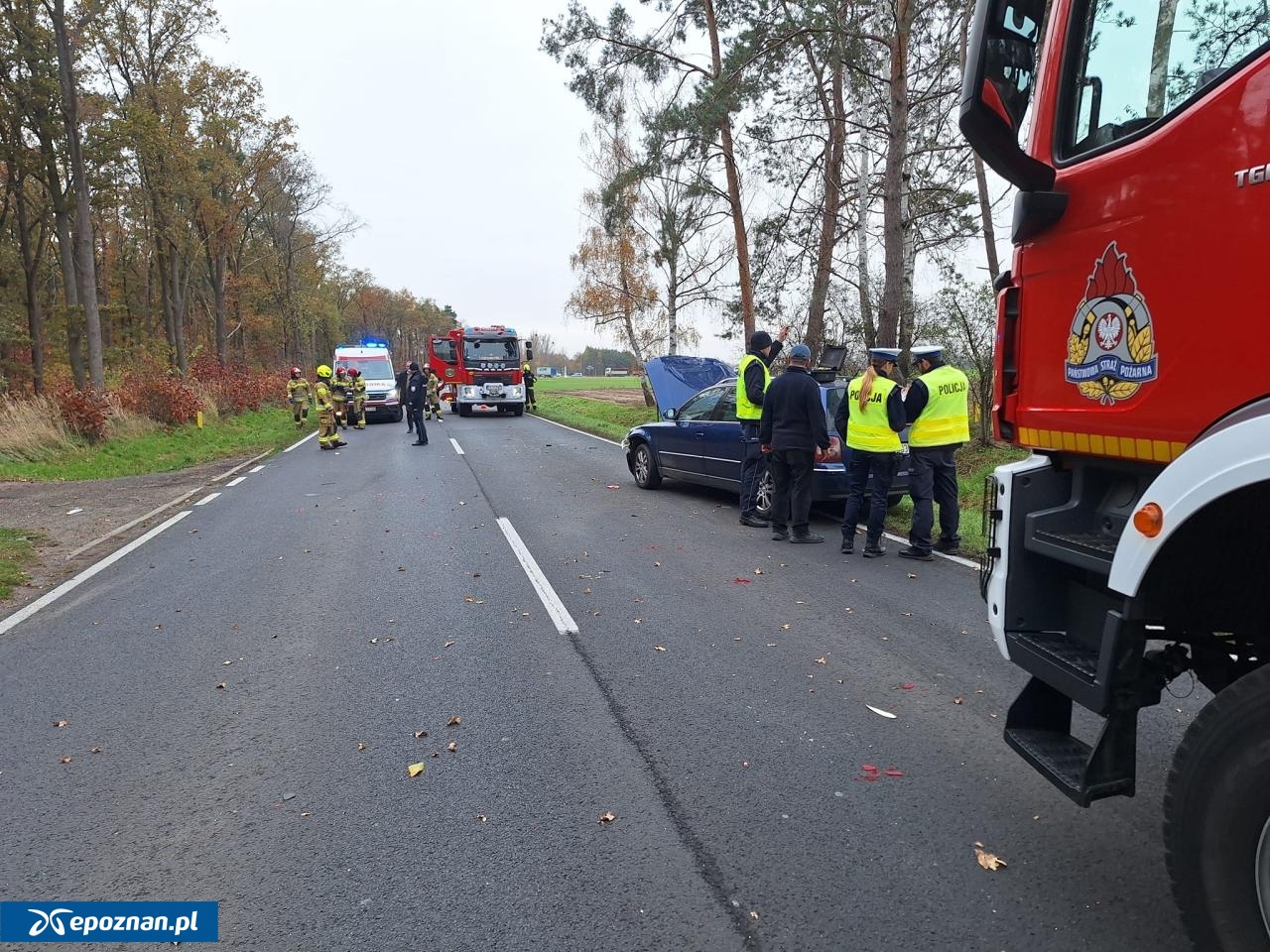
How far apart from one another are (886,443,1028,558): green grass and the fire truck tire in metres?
2.17

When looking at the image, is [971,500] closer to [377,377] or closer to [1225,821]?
[1225,821]

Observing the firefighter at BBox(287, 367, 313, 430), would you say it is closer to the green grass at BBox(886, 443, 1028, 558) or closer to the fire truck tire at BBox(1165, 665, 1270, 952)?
the green grass at BBox(886, 443, 1028, 558)

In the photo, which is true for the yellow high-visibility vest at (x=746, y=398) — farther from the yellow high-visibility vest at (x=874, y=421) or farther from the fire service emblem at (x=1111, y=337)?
the fire service emblem at (x=1111, y=337)

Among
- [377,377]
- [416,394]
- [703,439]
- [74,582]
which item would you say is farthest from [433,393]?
[74,582]

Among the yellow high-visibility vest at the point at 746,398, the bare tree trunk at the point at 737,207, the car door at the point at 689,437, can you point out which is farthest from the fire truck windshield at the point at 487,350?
the yellow high-visibility vest at the point at 746,398

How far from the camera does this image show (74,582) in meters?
7.21

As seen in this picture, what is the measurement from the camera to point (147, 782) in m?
3.57

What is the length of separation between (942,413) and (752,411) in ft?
7.67

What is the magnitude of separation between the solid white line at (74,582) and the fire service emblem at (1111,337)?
6740 millimetres

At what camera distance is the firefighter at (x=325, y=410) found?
18547 mm

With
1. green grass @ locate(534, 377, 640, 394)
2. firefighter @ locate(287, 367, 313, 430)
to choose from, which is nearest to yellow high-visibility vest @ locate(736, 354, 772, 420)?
firefighter @ locate(287, 367, 313, 430)

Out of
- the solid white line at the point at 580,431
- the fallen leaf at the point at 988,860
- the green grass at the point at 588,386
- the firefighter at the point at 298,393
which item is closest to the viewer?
the fallen leaf at the point at 988,860

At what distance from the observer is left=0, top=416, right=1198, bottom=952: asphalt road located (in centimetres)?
269

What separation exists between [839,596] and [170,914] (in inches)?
190
